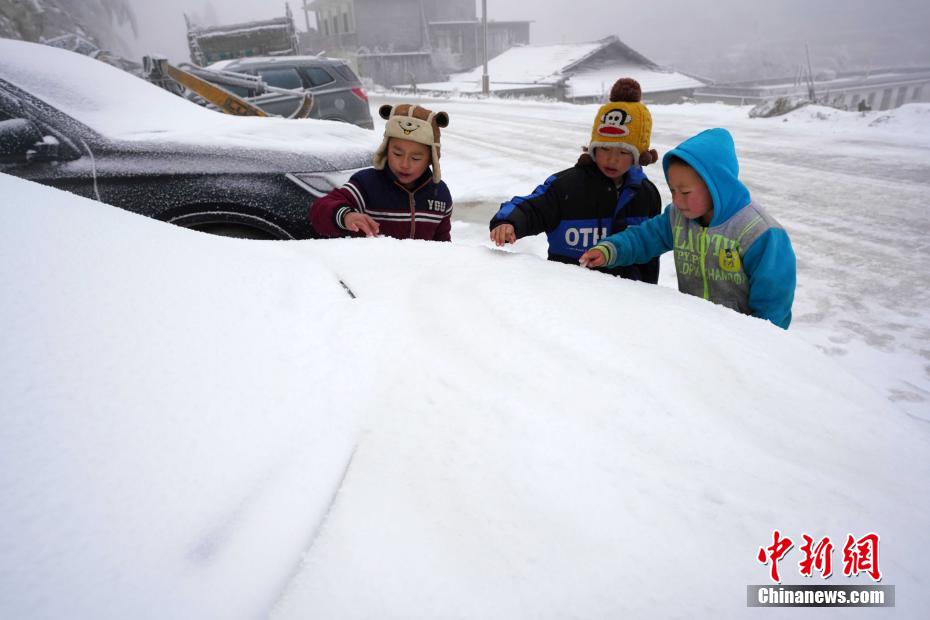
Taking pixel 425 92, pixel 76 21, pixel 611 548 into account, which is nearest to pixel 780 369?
pixel 611 548

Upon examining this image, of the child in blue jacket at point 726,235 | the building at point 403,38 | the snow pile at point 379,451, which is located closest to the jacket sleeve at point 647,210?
the child in blue jacket at point 726,235

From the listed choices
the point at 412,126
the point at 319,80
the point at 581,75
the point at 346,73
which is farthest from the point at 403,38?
the point at 412,126

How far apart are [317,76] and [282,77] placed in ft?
1.80

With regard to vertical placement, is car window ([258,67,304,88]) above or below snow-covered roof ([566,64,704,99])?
below

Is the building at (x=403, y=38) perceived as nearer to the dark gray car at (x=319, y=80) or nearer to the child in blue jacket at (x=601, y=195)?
the dark gray car at (x=319, y=80)

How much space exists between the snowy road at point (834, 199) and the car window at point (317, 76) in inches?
95.0

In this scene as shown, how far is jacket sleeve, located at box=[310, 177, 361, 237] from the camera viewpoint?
224 centimetres

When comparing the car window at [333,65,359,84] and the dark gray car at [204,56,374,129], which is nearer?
the dark gray car at [204,56,374,129]

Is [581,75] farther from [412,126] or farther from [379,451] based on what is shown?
[379,451]

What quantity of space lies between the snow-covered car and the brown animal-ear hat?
2.57 ft

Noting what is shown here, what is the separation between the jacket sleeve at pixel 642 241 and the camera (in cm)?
199

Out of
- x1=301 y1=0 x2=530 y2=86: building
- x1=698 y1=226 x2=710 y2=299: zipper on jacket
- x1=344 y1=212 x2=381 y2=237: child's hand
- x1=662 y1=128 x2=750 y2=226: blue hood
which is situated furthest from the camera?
x1=301 y1=0 x2=530 y2=86: building

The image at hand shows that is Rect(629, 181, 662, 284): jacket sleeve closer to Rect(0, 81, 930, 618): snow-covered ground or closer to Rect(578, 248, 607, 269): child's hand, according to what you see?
Rect(578, 248, 607, 269): child's hand

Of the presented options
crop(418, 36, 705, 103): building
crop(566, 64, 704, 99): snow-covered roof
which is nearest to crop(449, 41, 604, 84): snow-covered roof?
crop(418, 36, 705, 103): building
